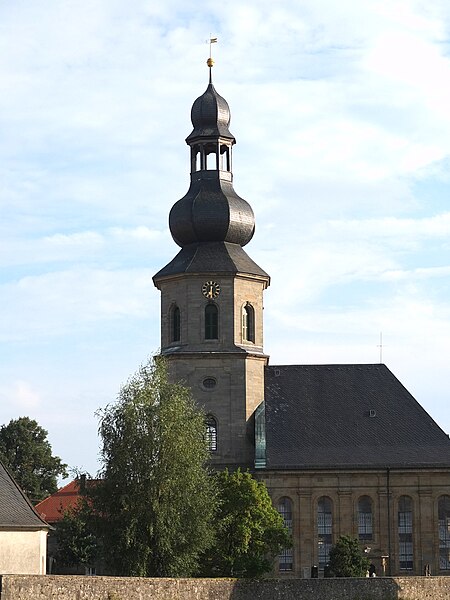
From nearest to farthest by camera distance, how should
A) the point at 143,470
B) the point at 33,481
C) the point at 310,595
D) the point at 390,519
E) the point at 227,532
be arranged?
the point at 310,595
the point at 143,470
the point at 227,532
the point at 390,519
the point at 33,481

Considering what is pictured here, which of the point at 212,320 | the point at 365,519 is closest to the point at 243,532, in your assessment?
the point at 365,519

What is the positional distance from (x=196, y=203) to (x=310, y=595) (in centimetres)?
2758

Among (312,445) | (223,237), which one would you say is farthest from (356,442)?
(223,237)

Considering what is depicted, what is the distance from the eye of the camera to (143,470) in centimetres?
5394

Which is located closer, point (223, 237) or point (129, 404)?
point (129, 404)

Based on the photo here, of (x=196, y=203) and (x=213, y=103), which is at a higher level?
(x=213, y=103)

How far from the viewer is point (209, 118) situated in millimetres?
73000

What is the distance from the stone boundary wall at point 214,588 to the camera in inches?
1531

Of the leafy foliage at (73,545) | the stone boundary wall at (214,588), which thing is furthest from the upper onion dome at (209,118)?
the stone boundary wall at (214,588)

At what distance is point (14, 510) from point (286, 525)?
20697mm

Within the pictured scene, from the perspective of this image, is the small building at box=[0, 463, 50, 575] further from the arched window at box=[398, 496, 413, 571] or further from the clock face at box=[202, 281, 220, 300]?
the arched window at box=[398, 496, 413, 571]

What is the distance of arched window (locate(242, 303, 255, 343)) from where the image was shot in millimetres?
72188

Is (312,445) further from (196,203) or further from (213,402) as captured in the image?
(196,203)

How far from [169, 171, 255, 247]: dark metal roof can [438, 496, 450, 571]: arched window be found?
16.8 meters
